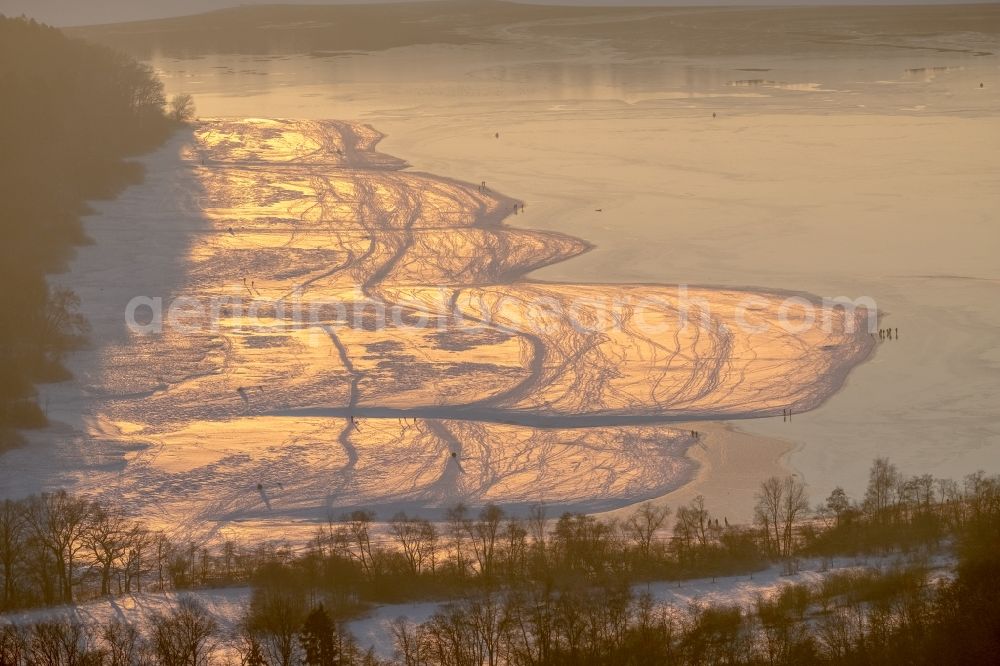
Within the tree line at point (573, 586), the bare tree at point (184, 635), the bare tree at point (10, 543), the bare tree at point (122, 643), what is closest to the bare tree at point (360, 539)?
the tree line at point (573, 586)

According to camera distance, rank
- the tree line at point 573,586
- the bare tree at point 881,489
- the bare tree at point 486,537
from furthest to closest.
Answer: the bare tree at point 881,489 < the bare tree at point 486,537 < the tree line at point 573,586

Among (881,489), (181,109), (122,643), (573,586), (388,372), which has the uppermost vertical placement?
(181,109)

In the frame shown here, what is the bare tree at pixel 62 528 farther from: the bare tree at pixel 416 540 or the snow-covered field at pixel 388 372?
the bare tree at pixel 416 540

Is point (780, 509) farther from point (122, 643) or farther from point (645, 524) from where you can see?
point (122, 643)

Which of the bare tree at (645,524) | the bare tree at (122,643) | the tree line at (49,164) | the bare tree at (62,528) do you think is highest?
the tree line at (49,164)

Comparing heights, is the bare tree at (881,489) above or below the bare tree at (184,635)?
above

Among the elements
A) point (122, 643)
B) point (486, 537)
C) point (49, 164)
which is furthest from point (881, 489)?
point (49, 164)

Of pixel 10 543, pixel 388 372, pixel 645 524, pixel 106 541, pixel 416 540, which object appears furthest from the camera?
pixel 388 372

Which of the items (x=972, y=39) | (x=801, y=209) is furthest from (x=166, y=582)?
(x=972, y=39)

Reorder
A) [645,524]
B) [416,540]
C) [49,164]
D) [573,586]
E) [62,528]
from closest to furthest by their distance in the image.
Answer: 1. [573,586]
2. [416,540]
3. [62,528]
4. [645,524]
5. [49,164]

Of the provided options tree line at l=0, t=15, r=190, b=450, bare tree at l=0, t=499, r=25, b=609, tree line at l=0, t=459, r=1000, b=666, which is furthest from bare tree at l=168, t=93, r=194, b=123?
bare tree at l=0, t=499, r=25, b=609
